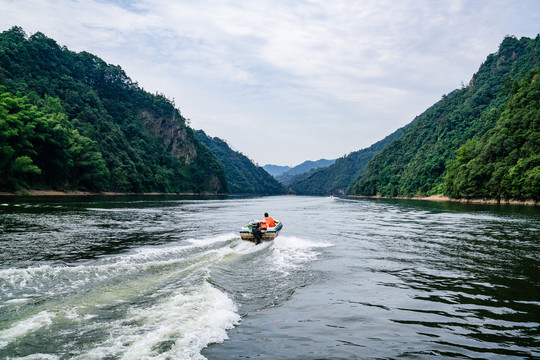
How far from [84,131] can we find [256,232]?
324 feet

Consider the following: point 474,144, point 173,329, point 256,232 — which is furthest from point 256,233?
point 474,144

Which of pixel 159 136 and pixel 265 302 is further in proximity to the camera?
pixel 159 136

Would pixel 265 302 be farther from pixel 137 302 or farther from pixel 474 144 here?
pixel 474 144

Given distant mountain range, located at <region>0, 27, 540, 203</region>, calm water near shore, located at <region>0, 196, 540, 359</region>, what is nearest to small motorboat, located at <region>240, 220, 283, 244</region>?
calm water near shore, located at <region>0, 196, 540, 359</region>

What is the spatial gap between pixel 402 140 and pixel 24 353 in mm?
209932

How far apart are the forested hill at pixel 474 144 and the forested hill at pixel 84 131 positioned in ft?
294

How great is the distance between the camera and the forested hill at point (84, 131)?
61.1 meters

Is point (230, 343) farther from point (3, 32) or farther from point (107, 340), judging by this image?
point (3, 32)

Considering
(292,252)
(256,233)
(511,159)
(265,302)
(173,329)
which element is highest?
(511,159)

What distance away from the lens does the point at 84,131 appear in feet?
329

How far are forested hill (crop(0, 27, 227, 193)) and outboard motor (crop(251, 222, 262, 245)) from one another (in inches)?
2038

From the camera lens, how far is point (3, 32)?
109688 millimetres

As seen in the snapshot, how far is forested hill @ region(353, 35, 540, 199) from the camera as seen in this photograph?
68.4m

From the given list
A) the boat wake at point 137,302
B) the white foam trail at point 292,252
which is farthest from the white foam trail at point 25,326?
the white foam trail at point 292,252
